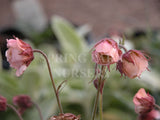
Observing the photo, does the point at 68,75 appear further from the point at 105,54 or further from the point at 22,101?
the point at 105,54

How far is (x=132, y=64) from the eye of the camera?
256 mm

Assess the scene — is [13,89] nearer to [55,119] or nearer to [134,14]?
[55,119]

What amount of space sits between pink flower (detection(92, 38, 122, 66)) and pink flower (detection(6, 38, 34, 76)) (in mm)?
67

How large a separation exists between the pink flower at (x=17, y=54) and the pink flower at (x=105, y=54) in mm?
67

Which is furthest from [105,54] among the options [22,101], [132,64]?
[22,101]

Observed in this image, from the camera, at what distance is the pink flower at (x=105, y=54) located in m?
0.23

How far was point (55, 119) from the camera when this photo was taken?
243 mm

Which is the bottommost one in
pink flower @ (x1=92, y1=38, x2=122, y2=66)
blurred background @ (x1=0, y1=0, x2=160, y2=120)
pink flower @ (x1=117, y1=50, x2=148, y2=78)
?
blurred background @ (x1=0, y1=0, x2=160, y2=120)

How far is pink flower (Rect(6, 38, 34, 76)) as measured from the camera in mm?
248

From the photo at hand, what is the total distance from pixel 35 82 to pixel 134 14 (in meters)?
1.24

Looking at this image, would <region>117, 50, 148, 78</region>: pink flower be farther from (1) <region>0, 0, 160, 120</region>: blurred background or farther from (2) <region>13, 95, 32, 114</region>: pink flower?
(2) <region>13, 95, 32, 114</region>: pink flower

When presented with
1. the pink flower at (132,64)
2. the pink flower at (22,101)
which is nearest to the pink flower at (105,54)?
the pink flower at (132,64)

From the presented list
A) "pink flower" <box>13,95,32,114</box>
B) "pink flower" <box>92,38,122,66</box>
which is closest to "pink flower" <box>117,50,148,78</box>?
"pink flower" <box>92,38,122,66</box>

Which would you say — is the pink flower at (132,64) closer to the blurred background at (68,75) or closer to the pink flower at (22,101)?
the blurred background at (68,75)
